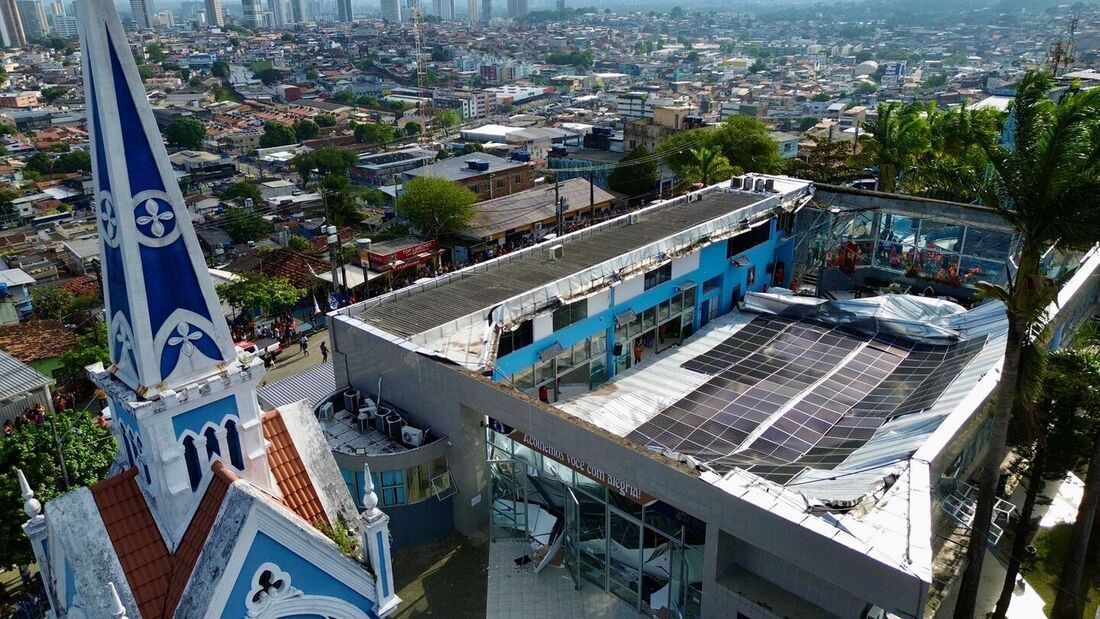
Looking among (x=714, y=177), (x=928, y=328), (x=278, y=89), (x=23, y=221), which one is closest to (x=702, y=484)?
(x=928, y=328)

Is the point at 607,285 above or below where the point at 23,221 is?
above

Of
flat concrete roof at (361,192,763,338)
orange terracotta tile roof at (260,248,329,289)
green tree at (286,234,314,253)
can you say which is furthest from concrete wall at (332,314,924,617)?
green tree at (286,234,314,253)

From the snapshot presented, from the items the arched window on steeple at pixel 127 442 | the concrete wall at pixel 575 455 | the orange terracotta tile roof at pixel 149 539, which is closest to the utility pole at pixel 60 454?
the concrete wall at pixel 575 455

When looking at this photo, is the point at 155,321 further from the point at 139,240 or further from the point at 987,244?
the point at 987,244

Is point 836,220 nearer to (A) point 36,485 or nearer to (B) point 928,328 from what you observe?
(B) point 928,328

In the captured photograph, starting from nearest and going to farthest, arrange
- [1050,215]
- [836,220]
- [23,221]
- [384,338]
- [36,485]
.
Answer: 1. [1050,215]
2. [36,485]
3. [384,338]
4. [836,220]
5. [23,221]

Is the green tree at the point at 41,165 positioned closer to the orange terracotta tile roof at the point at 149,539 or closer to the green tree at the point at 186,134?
the green tree at the point at 186,134
